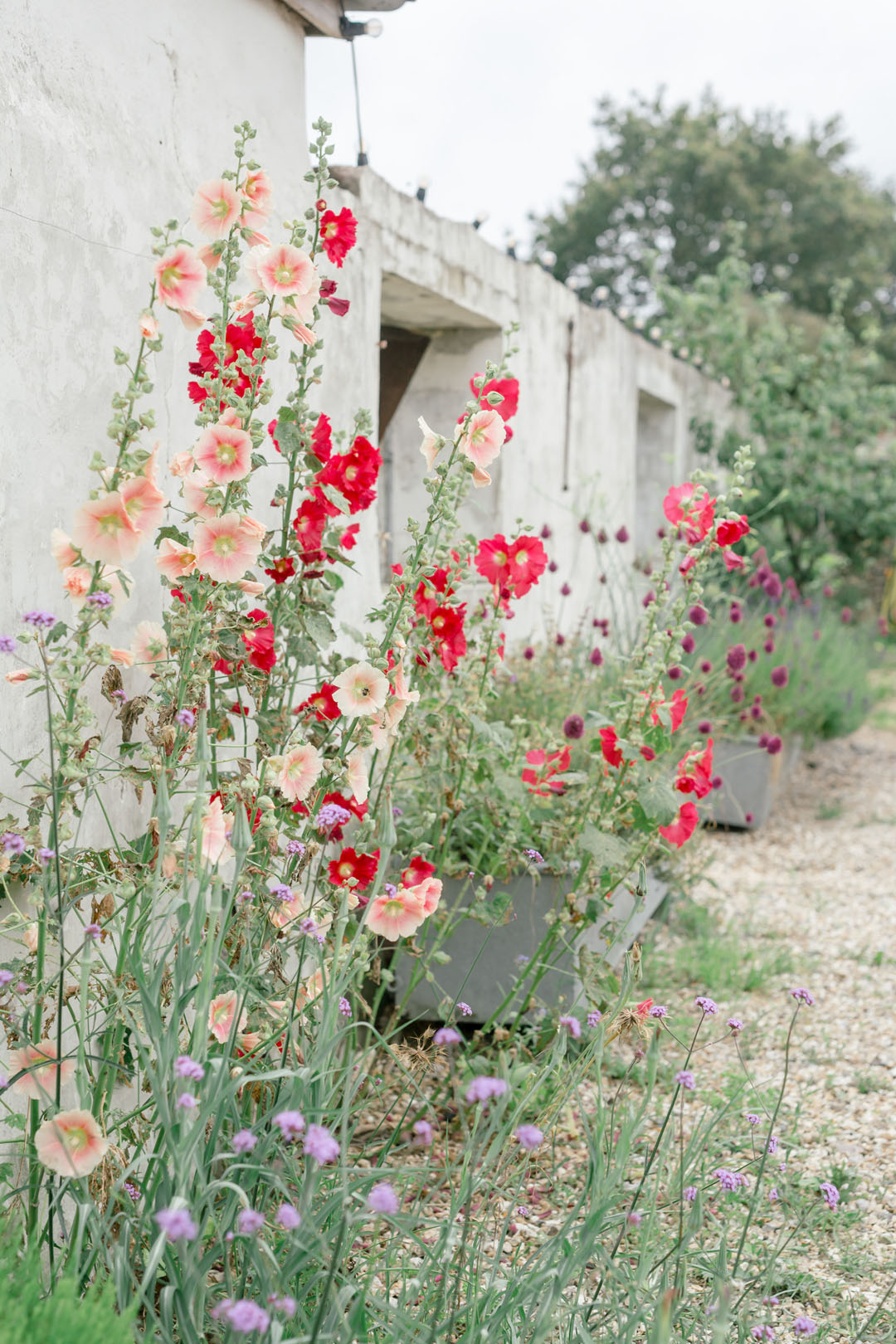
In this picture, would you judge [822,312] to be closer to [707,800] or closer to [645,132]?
[645,132]

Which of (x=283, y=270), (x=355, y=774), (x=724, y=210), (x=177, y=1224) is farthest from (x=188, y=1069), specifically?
(x=724, y=210)

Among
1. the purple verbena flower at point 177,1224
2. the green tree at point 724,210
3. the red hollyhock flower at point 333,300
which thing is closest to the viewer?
the purple verbena flower at point 177,1224

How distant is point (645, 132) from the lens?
2156 cm

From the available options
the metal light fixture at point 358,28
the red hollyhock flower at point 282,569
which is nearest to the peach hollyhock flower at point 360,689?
the red hollyhock flower at point 282,569

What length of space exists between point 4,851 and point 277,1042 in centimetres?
47

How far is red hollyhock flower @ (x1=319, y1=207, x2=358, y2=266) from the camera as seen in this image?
1.85 m

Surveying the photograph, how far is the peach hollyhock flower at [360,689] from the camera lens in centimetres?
176

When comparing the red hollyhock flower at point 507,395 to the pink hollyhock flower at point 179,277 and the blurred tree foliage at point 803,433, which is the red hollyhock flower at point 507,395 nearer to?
the pink hollyhock flower at point 179,277

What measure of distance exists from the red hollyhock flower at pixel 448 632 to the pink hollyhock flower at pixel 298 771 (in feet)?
1.35

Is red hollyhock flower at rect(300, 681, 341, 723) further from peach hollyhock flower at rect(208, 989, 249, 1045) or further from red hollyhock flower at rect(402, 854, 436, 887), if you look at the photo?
peach hollyhock flower at rect(208, 989, 249, 1045)

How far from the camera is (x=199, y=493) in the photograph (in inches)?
64.2

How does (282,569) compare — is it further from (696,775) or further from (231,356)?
(696,775)

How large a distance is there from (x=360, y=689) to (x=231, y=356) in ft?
1.90

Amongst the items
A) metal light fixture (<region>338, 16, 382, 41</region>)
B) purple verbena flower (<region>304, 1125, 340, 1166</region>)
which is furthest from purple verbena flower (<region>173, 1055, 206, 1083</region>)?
metal light fixture (<region>338, 16, 382, 41</region>)
